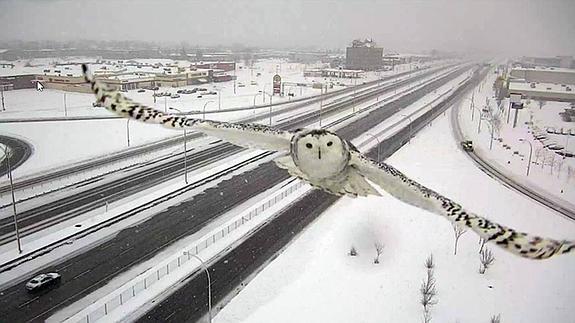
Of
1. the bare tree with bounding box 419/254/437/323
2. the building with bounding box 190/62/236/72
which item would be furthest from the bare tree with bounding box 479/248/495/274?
the building with bounding box 190/62/236/72

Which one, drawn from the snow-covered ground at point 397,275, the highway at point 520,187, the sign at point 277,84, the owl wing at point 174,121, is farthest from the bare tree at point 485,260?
the sign at point 277,84

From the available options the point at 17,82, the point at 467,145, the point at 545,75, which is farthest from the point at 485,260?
the point at 545,75

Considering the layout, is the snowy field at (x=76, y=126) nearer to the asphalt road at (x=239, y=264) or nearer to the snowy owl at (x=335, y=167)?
the asphalt road at (x=239, y=264)

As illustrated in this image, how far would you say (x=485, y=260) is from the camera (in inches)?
533

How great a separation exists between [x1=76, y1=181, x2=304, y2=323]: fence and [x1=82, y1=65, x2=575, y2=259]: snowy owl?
664 cm

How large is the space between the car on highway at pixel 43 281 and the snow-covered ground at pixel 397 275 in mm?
4598

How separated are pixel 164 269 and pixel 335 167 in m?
10.5

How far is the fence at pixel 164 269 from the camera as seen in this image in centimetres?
1117

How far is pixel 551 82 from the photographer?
5147 cm

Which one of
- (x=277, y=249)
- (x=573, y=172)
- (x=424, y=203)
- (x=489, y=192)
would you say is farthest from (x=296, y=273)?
(x=573, y=172)

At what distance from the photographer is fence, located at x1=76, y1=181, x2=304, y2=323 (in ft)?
36.7

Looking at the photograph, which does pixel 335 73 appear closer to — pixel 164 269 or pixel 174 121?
pixel 164 269

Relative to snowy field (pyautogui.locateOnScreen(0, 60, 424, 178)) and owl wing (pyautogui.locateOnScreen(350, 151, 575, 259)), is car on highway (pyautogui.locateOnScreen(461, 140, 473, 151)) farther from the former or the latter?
owl wing (pyautogui.locateOnScreen(350, 151, 575, 259))

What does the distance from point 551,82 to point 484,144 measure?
27.5 metres
